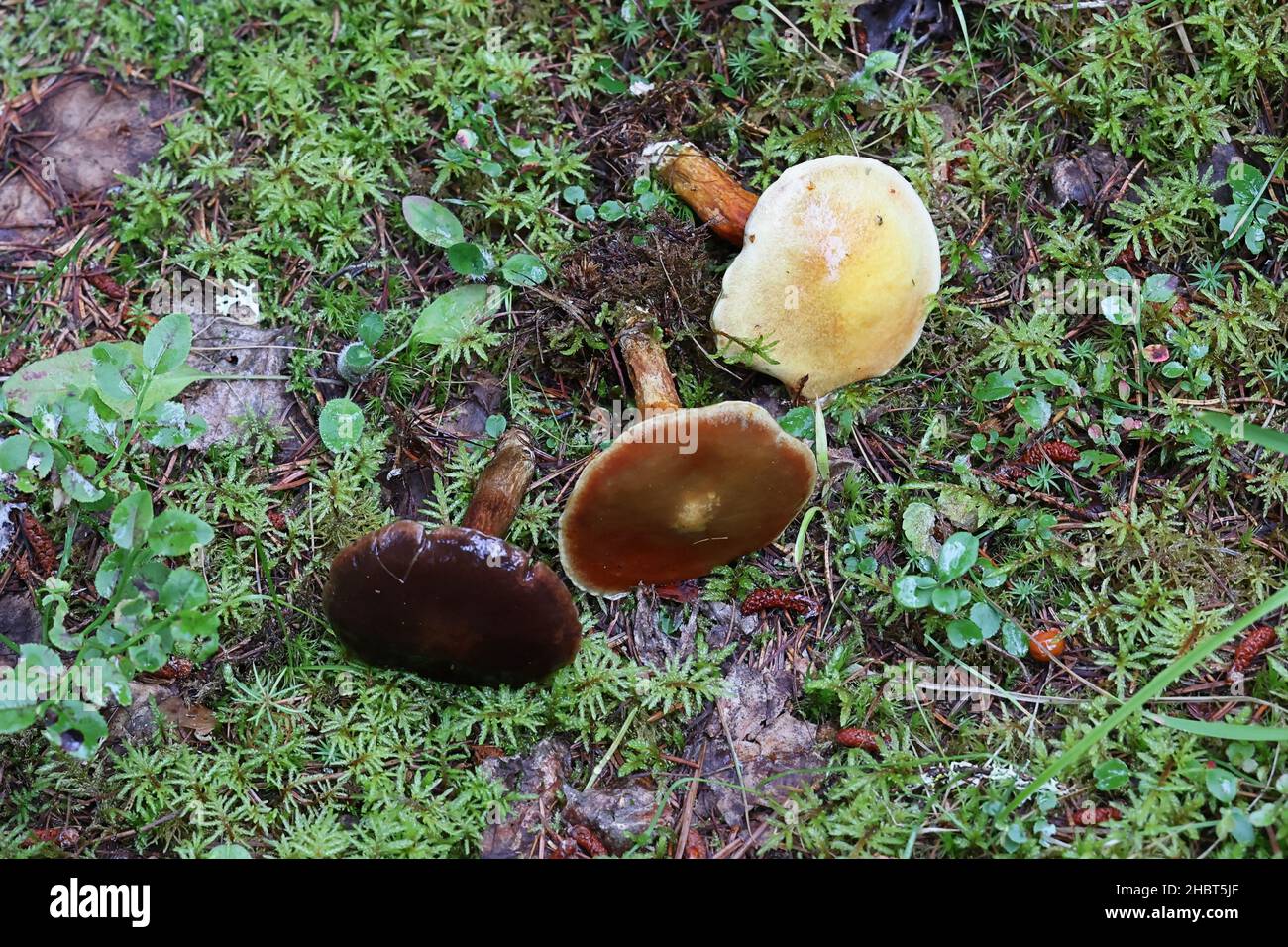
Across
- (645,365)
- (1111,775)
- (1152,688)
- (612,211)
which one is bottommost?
(1111,775)

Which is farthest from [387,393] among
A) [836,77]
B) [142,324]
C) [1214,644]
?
[1214,644]

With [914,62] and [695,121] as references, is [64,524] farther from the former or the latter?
[914,62]

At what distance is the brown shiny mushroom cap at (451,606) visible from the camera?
2.71m

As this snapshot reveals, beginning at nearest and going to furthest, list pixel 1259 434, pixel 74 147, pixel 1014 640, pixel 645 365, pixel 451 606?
1. pixel 1259 434
2. pixel 451 606
3. pixel 1014 640
4. pixel 645 365
5. pixel 74 147

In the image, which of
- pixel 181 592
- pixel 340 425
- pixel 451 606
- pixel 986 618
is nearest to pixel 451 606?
pixel 451 606

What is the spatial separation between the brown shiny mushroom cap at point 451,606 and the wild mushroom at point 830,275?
1140 mm

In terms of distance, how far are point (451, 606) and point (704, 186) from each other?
181 centimetres

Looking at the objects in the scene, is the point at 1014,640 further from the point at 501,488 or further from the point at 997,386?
the point at 501,488

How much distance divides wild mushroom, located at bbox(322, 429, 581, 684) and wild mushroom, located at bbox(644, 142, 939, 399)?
1.13 metres

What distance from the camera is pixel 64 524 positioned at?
127 inches

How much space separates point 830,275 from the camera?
3078mm

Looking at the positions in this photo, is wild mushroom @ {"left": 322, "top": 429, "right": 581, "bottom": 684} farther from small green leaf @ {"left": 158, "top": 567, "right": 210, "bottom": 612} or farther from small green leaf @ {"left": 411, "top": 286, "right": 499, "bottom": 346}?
small green leaf @ {"left": 411, "top": 286, "right": 499, "bottom": 346}

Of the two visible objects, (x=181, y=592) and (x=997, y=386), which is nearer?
→ (x=181, y=592)

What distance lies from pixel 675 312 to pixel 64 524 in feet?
7.51
